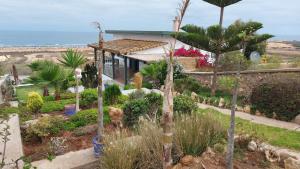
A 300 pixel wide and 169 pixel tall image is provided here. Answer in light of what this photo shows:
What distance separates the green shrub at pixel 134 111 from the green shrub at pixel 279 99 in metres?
4.06

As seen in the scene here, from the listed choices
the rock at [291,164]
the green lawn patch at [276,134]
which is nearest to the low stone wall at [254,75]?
the green lawn patch at [276,134]

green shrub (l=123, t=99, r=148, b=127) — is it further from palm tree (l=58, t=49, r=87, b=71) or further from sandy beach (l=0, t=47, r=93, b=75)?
sandy beach (l=0, t=47, r=93, b=75)

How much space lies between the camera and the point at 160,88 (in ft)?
48.4

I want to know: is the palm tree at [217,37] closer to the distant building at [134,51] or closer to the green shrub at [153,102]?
the distant building at [134,51]

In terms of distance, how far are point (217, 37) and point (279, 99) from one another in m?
4.39

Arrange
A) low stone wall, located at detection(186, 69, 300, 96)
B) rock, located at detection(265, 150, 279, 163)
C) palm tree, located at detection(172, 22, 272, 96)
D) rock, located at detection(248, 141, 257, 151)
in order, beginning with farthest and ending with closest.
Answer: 1. palm tree, located at detection(172, 22, 272, 96)
2. low stone wall, located at detection(186, 69, 300, 96)
3. rock, located at detection(248, 141, 257, 151)
4. rock, located at detection(265, 150, 279, 163)

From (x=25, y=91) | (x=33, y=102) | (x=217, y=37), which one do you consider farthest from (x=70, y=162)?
(x=25, y=91)

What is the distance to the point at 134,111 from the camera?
25.4ft

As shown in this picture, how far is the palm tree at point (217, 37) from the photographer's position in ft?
39.7

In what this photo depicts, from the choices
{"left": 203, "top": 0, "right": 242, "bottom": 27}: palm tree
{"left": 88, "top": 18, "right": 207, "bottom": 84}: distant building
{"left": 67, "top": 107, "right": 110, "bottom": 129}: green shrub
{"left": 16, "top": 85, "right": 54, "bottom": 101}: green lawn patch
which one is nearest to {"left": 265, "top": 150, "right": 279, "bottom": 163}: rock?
{"left": 67, "top": 107, "right": 110, "bottom": 129}: green shrub

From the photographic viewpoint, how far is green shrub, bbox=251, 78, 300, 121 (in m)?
8.78

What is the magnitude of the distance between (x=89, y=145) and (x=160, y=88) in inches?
333

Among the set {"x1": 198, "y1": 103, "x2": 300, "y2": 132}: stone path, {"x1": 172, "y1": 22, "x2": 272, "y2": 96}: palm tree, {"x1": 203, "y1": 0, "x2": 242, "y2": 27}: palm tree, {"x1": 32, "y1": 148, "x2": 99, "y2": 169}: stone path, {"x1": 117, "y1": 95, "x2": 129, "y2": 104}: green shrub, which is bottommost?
{"x1": 198, "y1": 103, "x2": 300, "y2": 132}: stone path

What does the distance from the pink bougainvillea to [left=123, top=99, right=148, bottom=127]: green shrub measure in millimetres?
→ 10720
